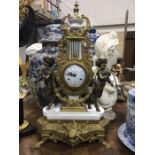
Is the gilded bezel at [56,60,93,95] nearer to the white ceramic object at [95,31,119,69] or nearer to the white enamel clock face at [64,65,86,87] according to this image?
the white enamel clock face at [64,65,86,87]

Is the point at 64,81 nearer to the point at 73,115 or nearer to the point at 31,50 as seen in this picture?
the point at 73,115

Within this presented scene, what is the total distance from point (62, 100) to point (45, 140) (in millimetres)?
120

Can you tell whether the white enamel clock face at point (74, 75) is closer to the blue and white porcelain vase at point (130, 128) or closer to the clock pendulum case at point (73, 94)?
the clock pendulum case at point (73, 94)

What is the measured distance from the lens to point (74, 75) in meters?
0.58

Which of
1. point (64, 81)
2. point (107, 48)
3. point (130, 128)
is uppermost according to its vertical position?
point (107, 48)

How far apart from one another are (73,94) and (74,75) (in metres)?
0.06

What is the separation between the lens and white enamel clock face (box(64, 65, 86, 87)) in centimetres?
58

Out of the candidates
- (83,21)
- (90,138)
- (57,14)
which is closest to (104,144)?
(90,138)

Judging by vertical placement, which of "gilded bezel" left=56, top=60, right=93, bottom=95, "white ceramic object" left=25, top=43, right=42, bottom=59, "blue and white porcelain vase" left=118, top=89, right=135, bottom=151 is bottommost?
"blue and white porcelain vase" left=118, top=89, right=135, bottom=151

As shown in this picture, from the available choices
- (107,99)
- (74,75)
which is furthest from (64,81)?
(107,99)

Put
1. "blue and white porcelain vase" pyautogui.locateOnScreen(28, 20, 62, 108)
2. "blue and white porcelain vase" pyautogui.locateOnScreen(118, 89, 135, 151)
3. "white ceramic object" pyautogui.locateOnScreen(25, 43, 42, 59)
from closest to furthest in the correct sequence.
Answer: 1. "blue and white porcelain vase" pyautogui.locateOnScreen(118, 89, 135, 151)
2. "blue and white porcelain vase" pyautogui.locateOnScreen(28, 20, 62, 108)
3. "white ceramic object" pyautogui.locateOnScreen(25, 43, 42, 59)

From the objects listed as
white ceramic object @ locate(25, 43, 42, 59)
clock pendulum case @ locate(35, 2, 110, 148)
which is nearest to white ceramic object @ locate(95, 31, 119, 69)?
clock pendulum case @ locate(35, 2, 110, 148)
